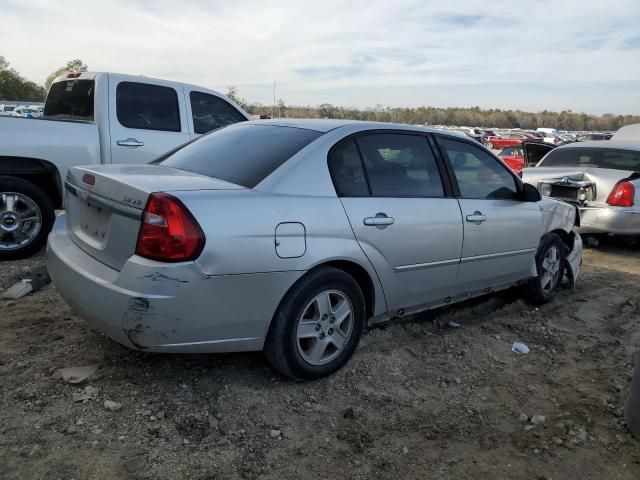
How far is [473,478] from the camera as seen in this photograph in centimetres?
262

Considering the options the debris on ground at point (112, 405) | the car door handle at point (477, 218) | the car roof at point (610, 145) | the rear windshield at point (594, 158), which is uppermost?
the car roof at point (610, 145)

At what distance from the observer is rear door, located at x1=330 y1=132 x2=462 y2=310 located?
138 inches

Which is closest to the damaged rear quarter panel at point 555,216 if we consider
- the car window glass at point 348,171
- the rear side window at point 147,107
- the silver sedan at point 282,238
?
the silver sedan at point 282,238

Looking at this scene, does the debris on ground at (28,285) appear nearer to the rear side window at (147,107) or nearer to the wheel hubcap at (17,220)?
the wheel hubcap at (17,220)

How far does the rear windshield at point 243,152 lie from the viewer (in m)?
3.35

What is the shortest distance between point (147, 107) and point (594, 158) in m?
6.23

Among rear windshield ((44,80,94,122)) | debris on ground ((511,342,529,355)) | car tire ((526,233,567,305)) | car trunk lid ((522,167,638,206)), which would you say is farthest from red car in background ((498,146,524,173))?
debris on ground ((511,342,529,355))

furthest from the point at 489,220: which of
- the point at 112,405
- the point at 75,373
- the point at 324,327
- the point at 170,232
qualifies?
the point at 75,373

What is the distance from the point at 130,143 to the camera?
20.3 feet

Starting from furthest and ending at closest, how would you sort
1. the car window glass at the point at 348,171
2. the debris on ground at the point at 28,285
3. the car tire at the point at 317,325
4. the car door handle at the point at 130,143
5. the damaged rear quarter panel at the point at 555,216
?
the car door handle at the point at 130,143 → the damaged rear quarter panel at the point at 555,216 → the debris on ground at the point at 28,285 → the car window glass at the point at 348,171 → the car tire at the point at 317,325

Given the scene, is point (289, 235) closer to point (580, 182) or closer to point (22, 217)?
point (22, 217)

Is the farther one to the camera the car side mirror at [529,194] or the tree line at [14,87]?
the tree line at [14,87]

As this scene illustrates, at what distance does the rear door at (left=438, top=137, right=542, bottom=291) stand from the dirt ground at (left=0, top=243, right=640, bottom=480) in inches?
21.5

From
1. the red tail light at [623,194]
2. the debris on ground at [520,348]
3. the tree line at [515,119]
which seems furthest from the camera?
the tree line at [515,119]
